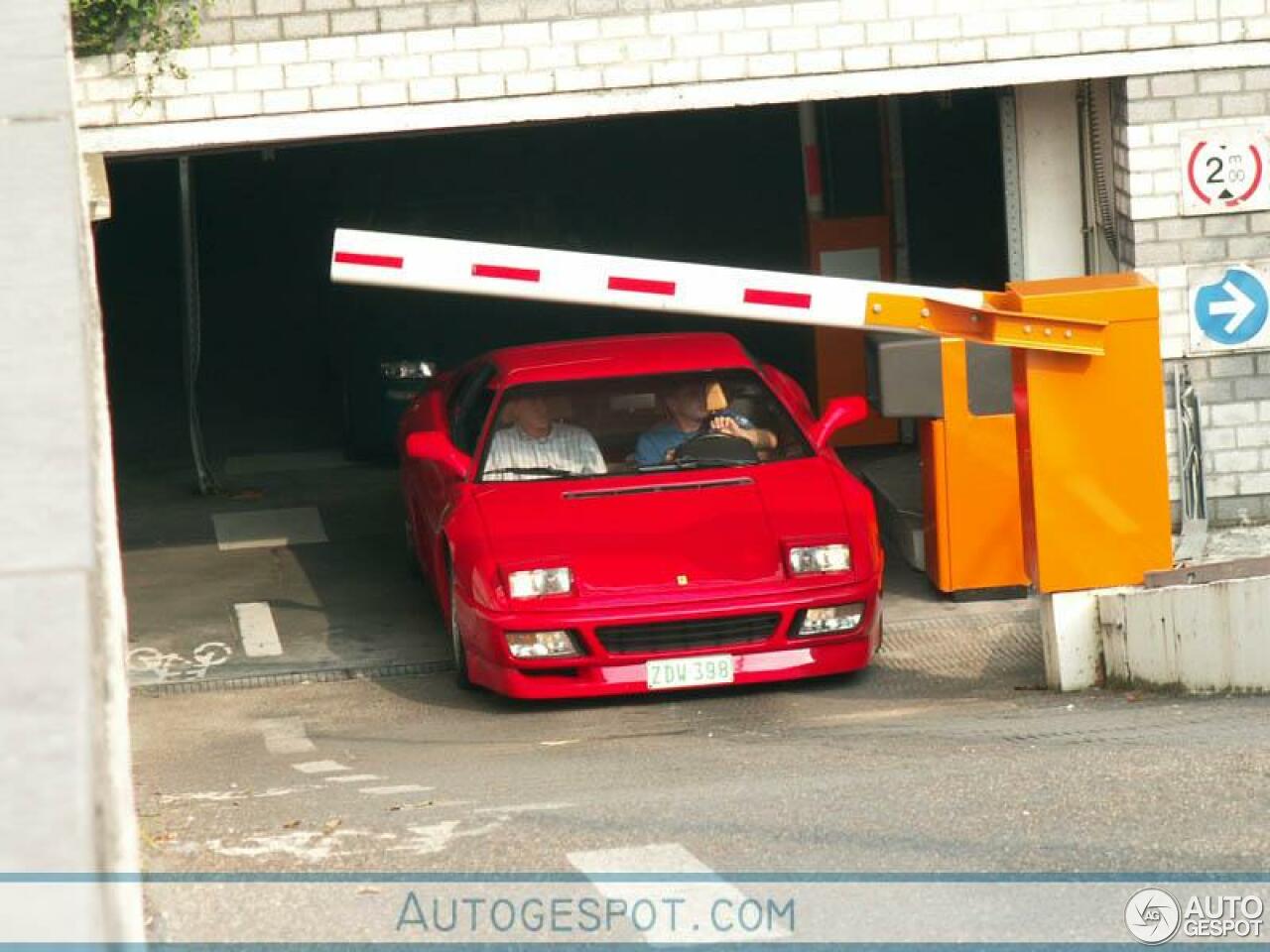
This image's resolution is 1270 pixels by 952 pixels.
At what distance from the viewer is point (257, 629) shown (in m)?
12.0

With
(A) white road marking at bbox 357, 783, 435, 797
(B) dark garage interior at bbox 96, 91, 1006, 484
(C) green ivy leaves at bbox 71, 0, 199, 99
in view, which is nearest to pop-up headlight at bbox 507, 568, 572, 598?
(A) white road marking at bbox 357, 783, 435, 797

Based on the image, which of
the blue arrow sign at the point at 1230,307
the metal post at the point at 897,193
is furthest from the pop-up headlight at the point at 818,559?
the metal post at the point at 897,193

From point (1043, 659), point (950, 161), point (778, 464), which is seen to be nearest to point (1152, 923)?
point (1043, 659)

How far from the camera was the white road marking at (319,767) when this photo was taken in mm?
8641

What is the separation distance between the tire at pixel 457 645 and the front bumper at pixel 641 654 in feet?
1.40

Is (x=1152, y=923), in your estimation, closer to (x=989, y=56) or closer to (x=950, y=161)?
(x=989, y=56)

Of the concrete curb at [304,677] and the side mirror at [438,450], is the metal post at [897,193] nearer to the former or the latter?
the side mirror at [438,450]

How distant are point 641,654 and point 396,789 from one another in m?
1.95

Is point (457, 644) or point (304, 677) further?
point (304, 677)

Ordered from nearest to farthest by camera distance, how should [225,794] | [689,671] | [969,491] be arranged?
1. [225,794]
2. [689,671]
3. [969,491]

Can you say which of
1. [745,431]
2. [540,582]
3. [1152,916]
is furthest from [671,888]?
[745,431]

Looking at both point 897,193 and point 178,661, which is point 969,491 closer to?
point 178,661

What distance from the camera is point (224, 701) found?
10.6 m

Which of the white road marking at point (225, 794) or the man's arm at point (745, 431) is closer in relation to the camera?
the white road marking at point (225, 794)
